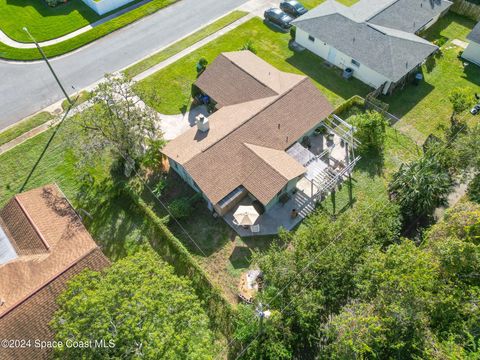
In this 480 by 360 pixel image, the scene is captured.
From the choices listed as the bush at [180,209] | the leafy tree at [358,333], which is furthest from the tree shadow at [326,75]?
the leafy tree at [358,333]

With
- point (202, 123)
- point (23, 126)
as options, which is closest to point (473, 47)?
point (202, 123)

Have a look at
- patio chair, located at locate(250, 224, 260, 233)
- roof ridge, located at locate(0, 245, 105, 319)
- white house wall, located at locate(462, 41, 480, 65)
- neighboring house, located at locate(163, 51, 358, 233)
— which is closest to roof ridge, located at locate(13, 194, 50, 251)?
roof ridge, located at locate(0, 245, 105, 319)

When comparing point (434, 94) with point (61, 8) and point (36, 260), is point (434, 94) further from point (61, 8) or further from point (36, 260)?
point (61, 8)

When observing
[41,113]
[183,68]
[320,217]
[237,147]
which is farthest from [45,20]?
[320,217]

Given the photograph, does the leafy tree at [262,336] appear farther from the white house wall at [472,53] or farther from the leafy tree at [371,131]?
the white house wall at [472,53]

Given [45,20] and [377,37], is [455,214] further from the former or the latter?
[45,20]
